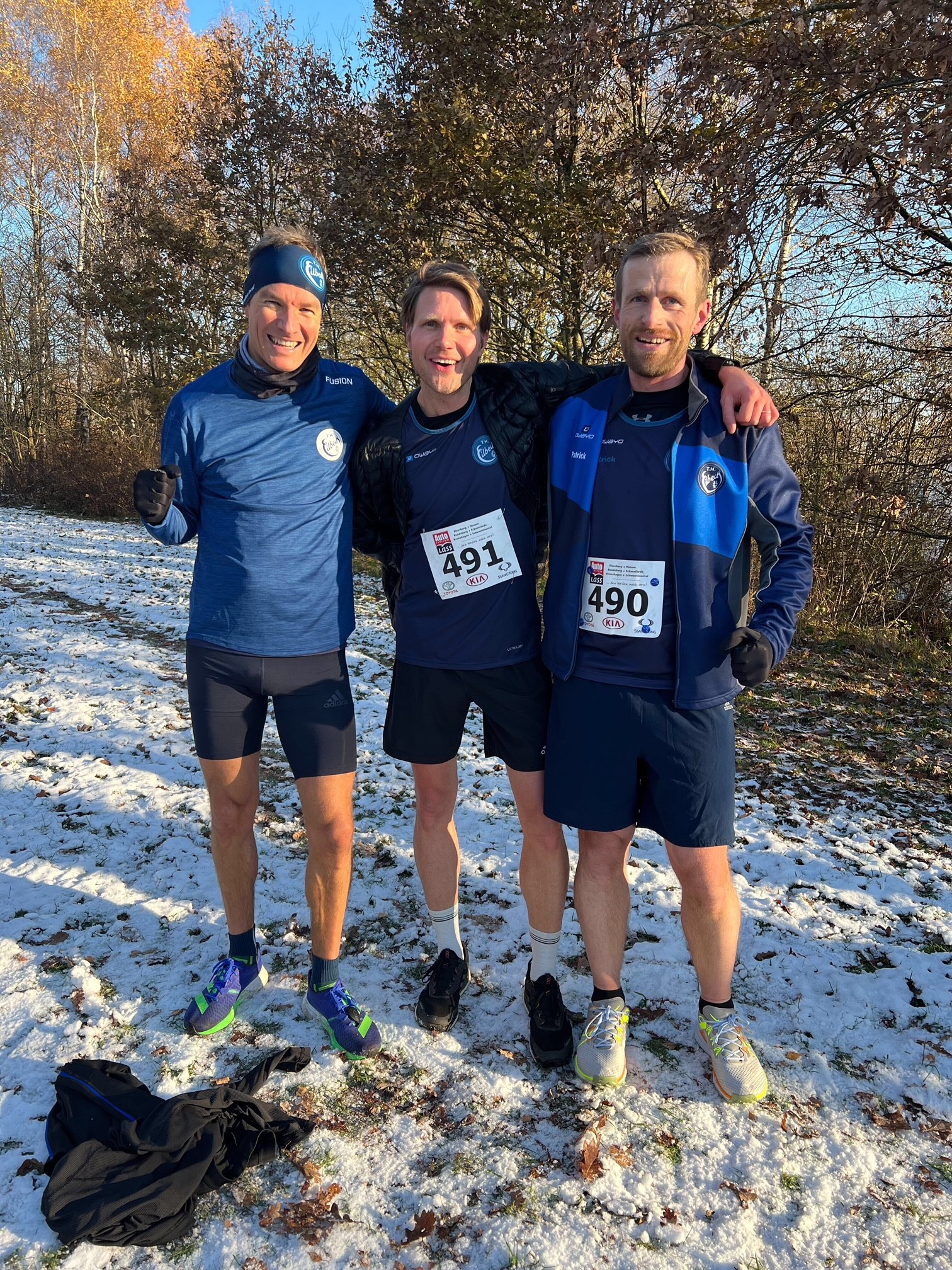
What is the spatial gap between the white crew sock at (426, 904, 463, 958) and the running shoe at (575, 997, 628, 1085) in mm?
563

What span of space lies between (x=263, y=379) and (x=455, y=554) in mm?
823

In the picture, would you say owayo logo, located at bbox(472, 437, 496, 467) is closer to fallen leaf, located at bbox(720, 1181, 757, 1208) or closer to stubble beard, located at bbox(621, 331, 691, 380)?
stubble beard, located at bbox(621, 331, 691, 380)

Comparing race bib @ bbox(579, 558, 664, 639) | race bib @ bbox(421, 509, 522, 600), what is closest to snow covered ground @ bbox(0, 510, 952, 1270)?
race bib @ bbox(579, 558, 664, 639)

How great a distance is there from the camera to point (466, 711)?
2.54m

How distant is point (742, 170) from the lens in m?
4.72

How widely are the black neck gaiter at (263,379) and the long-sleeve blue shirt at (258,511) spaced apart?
0.06 feet

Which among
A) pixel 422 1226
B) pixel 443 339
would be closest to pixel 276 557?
pixel 443 339

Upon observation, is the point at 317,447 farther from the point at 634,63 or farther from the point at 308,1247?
the point at 634,63

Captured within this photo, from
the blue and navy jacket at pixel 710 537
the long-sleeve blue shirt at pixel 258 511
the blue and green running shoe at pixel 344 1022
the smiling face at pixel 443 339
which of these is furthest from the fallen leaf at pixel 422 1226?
the smiling face at pixel 443 339

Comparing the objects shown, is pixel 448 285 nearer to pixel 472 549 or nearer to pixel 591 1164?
pixel 472 549

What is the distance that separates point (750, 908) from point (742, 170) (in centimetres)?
422

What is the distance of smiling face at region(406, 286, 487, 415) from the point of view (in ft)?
7.82

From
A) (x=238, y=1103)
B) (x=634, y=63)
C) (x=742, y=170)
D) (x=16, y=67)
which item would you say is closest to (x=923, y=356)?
(x=742, y=170)

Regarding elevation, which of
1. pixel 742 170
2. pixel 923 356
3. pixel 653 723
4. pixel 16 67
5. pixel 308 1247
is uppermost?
pixel 16 67
